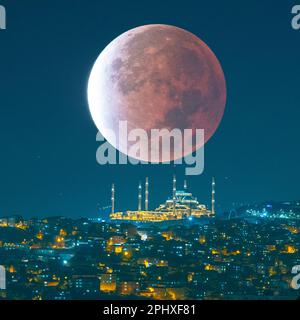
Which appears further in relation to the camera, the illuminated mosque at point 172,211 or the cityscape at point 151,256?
the illuminated mosque at point 172,211

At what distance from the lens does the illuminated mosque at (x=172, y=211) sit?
2142 inches

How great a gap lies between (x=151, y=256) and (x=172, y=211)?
808 inches

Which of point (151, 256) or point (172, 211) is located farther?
point (172, 211)

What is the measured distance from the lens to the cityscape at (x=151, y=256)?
3030 cm

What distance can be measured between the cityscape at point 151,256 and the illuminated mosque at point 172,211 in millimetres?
134

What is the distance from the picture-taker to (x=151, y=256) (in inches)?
1491

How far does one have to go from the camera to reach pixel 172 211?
Answer: 2297 inches

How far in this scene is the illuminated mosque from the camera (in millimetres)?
54406

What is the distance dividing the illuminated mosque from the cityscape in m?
0.13

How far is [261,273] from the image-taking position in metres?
35.2

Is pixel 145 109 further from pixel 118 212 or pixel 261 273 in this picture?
pixel 118 212

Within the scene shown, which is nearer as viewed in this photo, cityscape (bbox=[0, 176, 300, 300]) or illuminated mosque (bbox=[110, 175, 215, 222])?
A: cityscape (bbox=[0, 176, 300, 300])
